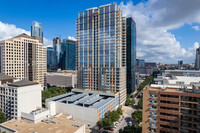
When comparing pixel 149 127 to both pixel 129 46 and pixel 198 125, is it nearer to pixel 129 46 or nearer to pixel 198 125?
pixel 198 125

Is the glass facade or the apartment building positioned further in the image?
the glass facade

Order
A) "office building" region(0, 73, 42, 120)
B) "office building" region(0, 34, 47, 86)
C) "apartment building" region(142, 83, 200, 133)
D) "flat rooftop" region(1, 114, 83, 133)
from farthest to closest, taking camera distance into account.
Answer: "office building" region(0, 34, 47, 86), "office building" region(0, 73, 42, 120), "flat rooftop" region(1, 114, 83, 133), "apartment building" region(142, 83, 200, 133)

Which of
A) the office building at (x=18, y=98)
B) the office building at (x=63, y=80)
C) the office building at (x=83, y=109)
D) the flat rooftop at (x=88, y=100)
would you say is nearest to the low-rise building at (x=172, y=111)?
the office building at (x=83, y=109)

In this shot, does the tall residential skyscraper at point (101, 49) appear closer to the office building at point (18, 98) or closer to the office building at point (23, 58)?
the office building at point (18, 98)

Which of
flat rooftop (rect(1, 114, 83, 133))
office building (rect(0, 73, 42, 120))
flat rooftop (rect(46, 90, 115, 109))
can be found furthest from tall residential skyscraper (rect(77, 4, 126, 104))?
flat rooftop (rect(1, 114, 83, 133))

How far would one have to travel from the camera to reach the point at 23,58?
4154 inches

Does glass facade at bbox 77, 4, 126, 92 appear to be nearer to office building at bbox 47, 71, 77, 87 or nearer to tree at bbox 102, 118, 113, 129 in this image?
tree at bbox 102, 118, 113, 129

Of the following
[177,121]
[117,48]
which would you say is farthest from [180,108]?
[117,48]

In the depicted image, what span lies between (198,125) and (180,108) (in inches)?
244

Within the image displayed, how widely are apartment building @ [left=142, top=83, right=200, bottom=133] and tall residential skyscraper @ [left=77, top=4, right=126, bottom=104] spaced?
156ft

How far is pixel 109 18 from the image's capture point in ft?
306

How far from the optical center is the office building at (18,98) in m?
60.2

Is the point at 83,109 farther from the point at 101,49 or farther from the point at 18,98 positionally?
the point at 101,49

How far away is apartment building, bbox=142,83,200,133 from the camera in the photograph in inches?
1471
